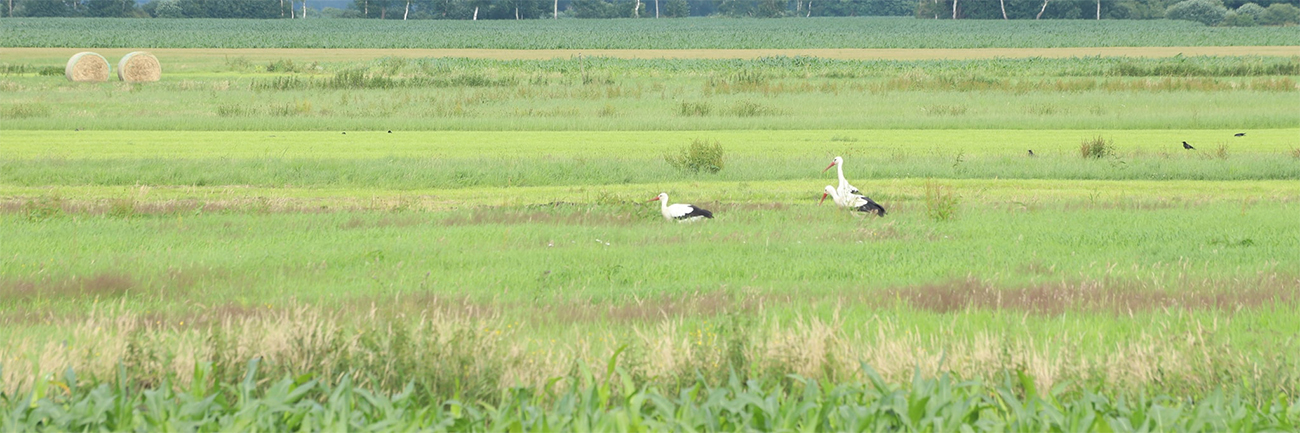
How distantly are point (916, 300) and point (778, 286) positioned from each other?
145 centimetres

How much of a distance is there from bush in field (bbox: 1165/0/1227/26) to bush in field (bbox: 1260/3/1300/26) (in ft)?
21.4

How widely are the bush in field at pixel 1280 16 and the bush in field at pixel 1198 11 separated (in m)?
6.51

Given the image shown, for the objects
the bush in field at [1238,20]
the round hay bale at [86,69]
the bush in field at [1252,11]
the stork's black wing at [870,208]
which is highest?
the bush in field at [1252,11]

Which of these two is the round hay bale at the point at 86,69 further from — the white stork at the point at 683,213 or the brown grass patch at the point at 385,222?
the white stork at the point at 683,213

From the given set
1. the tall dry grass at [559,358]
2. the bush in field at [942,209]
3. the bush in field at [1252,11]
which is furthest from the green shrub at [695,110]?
the bush in field at [1252,11]

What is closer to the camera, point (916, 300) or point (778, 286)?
point (916, 300)

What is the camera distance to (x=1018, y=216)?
15906 mm

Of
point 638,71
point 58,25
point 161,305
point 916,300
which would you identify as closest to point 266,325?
point 161,305

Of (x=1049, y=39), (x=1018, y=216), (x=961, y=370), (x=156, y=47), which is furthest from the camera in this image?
(x=1049, y=39)

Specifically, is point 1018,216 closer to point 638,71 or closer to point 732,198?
point 732,198

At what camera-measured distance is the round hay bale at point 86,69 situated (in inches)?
2050

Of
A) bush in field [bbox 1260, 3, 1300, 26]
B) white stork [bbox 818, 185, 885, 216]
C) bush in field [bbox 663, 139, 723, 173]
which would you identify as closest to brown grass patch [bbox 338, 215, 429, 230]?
white stork [bbox 818, 185, 885, 216]

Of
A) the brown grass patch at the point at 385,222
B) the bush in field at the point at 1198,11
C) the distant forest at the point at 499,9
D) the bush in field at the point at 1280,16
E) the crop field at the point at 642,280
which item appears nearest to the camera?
the crop field at the point at 642,280

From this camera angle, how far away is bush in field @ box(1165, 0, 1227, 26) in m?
144
